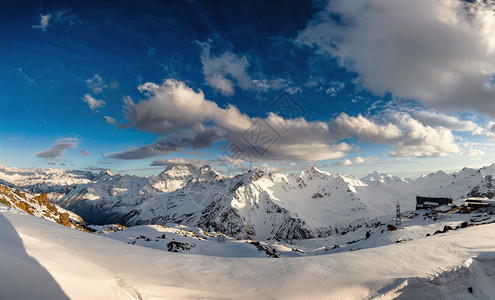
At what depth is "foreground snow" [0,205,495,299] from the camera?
473 centimetres

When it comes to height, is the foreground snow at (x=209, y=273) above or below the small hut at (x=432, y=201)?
above

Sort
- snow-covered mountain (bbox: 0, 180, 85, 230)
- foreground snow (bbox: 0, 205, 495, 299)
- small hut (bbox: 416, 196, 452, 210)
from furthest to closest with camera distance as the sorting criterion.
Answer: small hut (bbox: 416, 196, 452, 210) → snow-covered mountain (bbox: 0, 180, 85, 230) → foreground snow (bbox: 0, 205, 495, 299)

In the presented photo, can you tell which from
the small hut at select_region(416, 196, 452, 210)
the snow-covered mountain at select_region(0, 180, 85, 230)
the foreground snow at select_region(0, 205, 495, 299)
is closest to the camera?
the foreground snow at select_region(0, 205, 495, 299)

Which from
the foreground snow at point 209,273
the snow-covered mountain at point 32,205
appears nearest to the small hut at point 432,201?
the foreground snow at point 209,273

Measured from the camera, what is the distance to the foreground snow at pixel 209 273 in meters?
4.73

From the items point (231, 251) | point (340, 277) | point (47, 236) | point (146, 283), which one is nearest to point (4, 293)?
point (146, 283)

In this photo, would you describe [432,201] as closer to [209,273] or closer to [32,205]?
[209,273]

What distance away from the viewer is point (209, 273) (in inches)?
292

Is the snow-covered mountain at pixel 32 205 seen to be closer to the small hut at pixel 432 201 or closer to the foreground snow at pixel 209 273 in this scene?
the foreground snow at pixel 209 273

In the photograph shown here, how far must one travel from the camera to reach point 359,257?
31.3ft

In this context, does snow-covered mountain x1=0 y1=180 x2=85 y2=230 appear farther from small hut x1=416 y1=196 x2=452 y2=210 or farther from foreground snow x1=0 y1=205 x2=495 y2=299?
small hut x1=416 y1=196 x2=452 y2=210

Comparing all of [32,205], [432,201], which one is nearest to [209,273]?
[32,205]

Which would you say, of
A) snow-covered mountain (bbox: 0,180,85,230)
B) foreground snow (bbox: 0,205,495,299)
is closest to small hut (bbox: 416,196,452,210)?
foreground snow (bbox: 0,205,495,299)

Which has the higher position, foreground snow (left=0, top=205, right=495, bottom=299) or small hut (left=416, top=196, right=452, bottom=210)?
foreground snow (left=0, top=205, right=495, bottom=299)
